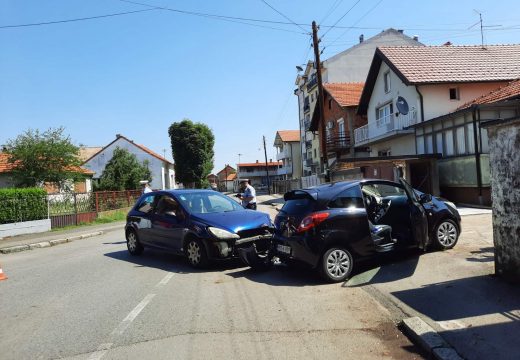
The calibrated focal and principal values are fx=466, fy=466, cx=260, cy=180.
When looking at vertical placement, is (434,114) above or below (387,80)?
below

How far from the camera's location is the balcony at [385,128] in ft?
86.4

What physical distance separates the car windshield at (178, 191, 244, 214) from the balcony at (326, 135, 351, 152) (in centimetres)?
2993

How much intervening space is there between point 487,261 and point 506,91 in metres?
14.6

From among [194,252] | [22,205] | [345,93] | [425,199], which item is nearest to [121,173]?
[22,205]

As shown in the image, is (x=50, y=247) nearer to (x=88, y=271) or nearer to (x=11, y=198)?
(x=11, y=198)

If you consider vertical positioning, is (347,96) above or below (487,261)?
above

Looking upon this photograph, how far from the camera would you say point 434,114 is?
82.2 ft

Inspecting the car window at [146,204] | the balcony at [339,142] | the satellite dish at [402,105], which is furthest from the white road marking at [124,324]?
the balcony at [339,142]

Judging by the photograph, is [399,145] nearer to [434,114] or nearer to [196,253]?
[434,114]

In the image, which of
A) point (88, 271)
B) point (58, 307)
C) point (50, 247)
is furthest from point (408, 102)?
point (58, 307)

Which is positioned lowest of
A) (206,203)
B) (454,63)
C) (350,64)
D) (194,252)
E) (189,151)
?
(194,252)

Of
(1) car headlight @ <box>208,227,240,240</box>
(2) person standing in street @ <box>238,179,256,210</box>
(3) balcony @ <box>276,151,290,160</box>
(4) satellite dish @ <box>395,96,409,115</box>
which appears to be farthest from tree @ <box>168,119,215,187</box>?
(1) car headlight @ <box>208,227,240,240</box>

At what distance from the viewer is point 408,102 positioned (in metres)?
26.8

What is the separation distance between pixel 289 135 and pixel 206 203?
236 ft
